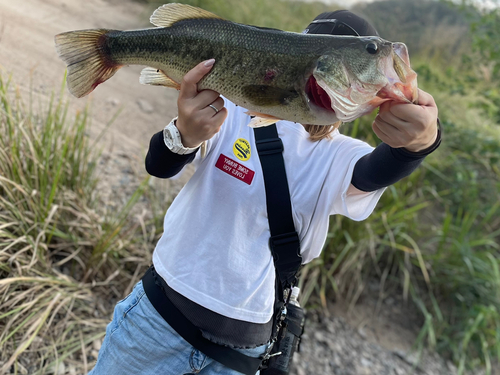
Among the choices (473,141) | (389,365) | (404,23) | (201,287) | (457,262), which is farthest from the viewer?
(404,23)

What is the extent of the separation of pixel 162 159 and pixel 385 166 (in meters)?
0.83

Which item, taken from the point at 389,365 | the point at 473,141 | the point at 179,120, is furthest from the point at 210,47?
the point at 473,141

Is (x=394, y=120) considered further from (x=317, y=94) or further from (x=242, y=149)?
(x=242, y=149)

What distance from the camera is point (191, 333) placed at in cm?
161

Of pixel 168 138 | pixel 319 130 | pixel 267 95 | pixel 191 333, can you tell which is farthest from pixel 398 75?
pixel 191 333

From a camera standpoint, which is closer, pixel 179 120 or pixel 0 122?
pixel 179 120

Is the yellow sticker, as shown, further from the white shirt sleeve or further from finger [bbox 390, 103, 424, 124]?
finger [bbox 390, 103, 424, 124]

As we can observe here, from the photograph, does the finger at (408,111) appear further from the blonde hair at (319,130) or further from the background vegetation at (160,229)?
the background vegetation at (160,229)

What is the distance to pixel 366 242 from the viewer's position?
14.1 feet

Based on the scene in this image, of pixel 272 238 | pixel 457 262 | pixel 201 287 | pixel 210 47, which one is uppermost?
pixel 210 47

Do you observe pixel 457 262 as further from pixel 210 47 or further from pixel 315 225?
pixel 210 47

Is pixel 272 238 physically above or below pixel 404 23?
above

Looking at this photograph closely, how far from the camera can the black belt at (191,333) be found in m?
1.61

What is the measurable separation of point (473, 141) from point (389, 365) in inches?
142
